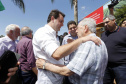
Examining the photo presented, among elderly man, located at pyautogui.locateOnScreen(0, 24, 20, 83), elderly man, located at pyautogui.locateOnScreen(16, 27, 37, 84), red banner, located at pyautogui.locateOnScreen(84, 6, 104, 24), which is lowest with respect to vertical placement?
elderly man, located at pyautogui.locateOnScreen(16, 27, 37, 84)

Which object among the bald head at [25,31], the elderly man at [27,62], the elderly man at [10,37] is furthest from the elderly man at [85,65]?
the elderly man at [10,37]

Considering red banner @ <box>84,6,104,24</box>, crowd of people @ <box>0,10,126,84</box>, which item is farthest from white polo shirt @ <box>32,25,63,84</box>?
red banner @ <box>84,6,104,24</box>

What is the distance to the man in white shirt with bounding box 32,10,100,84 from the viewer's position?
1.02 m

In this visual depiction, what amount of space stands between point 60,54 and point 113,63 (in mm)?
1809

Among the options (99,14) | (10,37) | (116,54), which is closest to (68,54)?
(116,54)

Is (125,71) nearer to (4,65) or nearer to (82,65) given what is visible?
(82,65)

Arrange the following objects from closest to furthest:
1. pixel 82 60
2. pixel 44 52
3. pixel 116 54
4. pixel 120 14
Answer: pixel 82 60 < pixel 44 52 < pixel 116 54 < pixel 120 14

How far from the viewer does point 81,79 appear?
1.12m

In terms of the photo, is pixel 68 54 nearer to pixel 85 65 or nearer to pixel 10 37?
pixel 85 65

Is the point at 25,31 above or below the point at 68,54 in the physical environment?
above

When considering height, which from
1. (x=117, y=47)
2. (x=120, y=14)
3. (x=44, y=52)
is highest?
(x=120, y=14)

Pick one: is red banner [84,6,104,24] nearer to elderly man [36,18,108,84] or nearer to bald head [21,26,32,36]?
bald head [21,26,32,36]

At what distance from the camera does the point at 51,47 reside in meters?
1.04

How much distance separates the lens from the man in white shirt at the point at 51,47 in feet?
3.36
